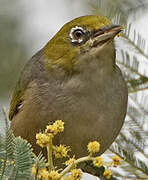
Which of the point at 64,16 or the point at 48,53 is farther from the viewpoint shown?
the point at 64,16

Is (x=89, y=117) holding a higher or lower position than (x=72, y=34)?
lower

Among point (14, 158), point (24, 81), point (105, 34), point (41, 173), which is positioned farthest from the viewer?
point (24, 81)

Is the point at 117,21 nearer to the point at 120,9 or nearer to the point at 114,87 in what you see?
the point at 120,9

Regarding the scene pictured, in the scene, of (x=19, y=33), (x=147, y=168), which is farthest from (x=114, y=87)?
(x=19, y=33)

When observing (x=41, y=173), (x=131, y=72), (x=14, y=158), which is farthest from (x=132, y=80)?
(x=14, y=158)

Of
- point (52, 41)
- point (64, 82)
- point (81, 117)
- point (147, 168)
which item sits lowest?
point (147, 168)

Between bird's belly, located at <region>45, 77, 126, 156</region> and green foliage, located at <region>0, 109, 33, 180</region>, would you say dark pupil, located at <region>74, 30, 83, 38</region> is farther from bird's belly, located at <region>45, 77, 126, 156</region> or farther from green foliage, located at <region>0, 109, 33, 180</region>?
Answer: green foliage, located at <region>0, 109, 33, 180</region>

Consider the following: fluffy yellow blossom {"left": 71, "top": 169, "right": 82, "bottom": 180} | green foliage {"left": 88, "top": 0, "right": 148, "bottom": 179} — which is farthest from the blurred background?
fluffy yellow blossom {"left": 71, "top": 169, "right": 82, "bottom": 180}

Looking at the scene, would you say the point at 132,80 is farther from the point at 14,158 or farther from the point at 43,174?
the point at 14,158
